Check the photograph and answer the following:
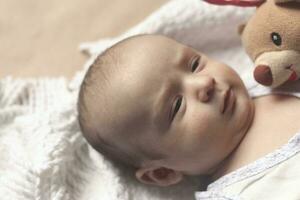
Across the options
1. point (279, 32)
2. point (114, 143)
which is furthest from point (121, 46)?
point (279, 32)

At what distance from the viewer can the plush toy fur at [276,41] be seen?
0.94m

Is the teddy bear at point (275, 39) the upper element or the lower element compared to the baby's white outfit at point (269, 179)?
upper

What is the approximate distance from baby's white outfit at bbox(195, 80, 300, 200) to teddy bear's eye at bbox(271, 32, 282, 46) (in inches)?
4.0

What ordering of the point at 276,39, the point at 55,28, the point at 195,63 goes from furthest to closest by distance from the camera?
the point at 55,28 < the point at 195,63 < the point at 276,39

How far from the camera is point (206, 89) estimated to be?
1.02 metres

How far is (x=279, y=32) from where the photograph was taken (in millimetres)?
951

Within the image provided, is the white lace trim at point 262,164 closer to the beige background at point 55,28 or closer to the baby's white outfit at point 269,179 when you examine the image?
the baby's white outfit at point 269,179

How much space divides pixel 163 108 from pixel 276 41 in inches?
8.2

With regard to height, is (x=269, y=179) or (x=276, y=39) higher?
(x=276, y=39)

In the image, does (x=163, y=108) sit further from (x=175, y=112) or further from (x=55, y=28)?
(x=55, y=28)

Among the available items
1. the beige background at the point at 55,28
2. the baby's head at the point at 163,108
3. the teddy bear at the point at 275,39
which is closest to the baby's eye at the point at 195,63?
the baby's head at the point at 163,108

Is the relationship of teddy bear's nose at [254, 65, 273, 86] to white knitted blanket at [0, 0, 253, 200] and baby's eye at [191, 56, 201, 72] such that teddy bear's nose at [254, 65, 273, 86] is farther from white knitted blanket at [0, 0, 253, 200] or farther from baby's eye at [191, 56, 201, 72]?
white knitted blanket at [0, 0, 253, 200]

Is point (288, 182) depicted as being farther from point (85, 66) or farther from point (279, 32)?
point (85, 66)

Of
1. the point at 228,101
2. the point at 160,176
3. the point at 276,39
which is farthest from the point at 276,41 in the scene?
the point at 160,176
